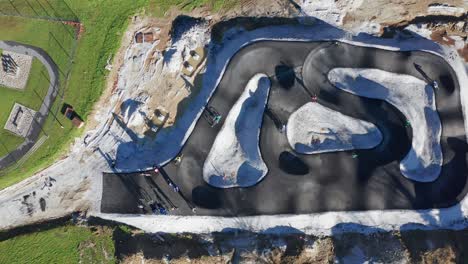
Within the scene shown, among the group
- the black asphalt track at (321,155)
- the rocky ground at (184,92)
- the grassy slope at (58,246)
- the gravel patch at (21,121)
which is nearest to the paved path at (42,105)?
the gravel patch at (21,121)

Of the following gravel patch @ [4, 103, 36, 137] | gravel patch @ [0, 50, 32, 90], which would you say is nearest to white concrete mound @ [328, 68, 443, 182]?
gravel patch @ [4, 103, 36, 137]

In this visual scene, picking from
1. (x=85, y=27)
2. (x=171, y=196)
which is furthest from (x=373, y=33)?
Result: (x=85, y=27)

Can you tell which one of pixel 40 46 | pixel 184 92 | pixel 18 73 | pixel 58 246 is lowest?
pixel 58 246

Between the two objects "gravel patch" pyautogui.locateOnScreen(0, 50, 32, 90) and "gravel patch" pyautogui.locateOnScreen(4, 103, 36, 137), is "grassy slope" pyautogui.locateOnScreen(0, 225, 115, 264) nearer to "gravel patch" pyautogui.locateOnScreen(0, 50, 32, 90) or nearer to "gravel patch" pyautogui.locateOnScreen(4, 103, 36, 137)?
"gravel patch" pyautogui.locateOnScreen(4, 103, 36, 137)

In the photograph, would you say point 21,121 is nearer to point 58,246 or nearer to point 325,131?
point 58,246

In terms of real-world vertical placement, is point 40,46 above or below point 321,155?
above

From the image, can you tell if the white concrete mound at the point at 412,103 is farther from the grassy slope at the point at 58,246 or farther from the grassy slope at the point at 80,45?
the grassy slope at the point at 58,246

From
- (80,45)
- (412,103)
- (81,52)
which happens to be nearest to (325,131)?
(412,103)

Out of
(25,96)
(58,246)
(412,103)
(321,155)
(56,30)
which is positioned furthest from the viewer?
(56,30)

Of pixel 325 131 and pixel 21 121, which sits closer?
pixel 21 121
